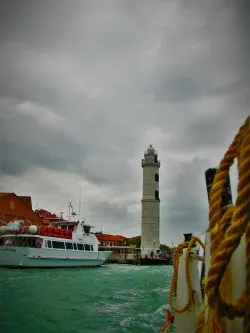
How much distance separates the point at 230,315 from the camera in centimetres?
130

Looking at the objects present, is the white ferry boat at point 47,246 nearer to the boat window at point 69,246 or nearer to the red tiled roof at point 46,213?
the boat window at point 69,246

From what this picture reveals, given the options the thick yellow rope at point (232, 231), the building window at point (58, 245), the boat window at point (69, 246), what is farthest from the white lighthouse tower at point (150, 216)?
the thick yellow rope at point (232, 231)

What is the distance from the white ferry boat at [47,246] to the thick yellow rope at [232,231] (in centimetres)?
3020

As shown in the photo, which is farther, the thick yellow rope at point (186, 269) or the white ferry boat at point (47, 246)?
the white ferry boat at point (47, 246)

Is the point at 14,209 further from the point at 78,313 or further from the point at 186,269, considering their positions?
the point at 186,269

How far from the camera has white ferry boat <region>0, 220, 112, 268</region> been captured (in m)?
29.3

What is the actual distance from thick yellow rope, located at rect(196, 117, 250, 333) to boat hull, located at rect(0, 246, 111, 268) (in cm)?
3018

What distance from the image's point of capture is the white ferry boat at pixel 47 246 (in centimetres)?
2934

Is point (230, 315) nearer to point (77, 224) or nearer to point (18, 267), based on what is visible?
point (18, 267)

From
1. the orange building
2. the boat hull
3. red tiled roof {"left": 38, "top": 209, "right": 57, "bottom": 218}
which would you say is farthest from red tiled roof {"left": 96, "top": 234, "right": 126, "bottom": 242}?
the boat hull

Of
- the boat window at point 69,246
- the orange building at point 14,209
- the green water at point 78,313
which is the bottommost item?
the green water at point 78,313

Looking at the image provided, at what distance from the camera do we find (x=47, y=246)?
31.2 meters

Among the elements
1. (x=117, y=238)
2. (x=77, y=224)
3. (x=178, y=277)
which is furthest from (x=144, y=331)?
(x=117, y=238)

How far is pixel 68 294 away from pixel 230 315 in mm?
13747
